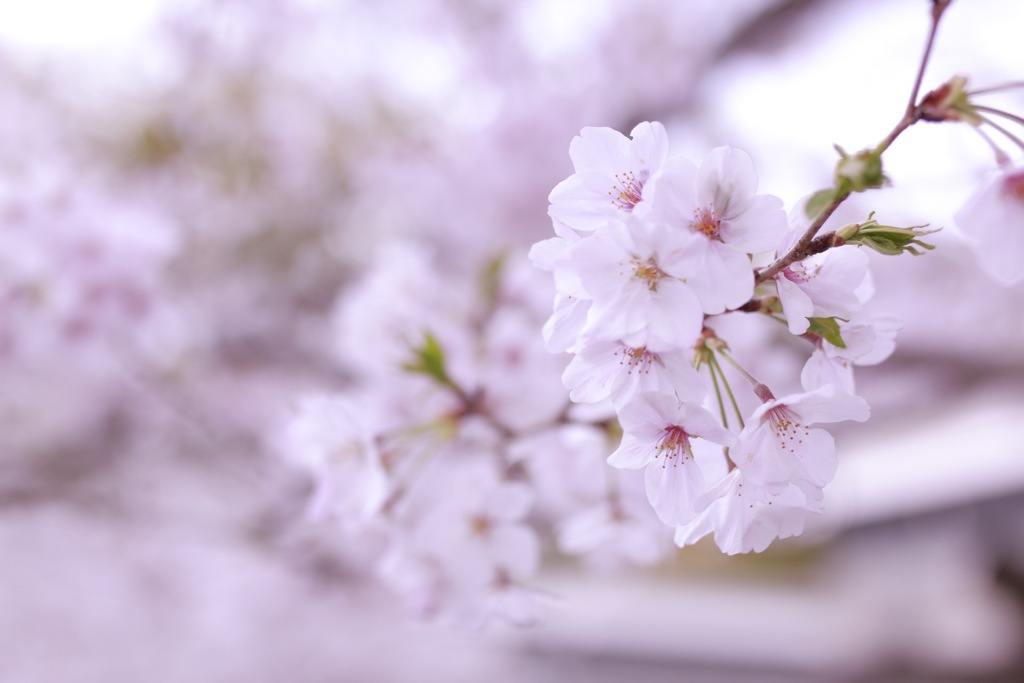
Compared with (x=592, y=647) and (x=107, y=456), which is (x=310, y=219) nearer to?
(x=107, y=456)

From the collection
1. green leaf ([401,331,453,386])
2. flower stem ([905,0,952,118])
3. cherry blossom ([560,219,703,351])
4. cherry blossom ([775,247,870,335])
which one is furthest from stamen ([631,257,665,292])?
green leaf ([401,331,453,386])

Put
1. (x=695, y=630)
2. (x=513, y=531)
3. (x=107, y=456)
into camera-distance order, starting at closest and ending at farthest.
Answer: (x=513, y=531), (x=107, y=456), (x=695, y=630)

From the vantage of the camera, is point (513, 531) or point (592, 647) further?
point (592, 647)

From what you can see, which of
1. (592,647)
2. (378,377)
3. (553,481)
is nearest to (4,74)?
(378,377)

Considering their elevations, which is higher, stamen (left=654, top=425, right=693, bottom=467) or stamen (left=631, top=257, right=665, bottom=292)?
stamen (left=631, top=257, right=665, bottom=292)

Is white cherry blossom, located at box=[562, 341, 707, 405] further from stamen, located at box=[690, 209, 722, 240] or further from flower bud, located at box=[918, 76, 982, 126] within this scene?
flower bud, located at box=[918, 76, 982, 126]

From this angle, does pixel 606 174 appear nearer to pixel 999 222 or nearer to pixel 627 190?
pixel 627 190

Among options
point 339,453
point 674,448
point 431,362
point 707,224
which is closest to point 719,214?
point 707,224

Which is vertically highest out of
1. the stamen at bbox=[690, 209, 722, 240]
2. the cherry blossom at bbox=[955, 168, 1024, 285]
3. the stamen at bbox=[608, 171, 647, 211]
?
the stamen at bbox=[608, 171, 647, 211]
